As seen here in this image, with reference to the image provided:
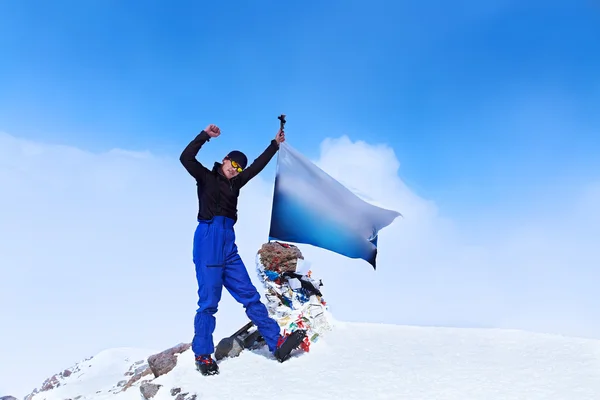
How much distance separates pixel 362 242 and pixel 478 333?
6.31 ft

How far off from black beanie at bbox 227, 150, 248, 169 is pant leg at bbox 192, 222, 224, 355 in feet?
2.52

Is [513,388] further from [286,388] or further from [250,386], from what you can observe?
[250,386]

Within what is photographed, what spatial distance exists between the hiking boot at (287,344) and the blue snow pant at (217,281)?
0.08 meters

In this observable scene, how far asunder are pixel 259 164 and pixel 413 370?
272 centimetres

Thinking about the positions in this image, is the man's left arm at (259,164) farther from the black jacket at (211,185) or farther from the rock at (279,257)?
the rock at (279,257)

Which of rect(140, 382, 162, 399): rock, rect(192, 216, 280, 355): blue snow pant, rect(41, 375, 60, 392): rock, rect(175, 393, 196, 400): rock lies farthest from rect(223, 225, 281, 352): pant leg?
rect(41, 375, 60, 392): rock

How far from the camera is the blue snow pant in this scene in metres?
5.14

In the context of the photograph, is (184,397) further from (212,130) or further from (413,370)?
(212,130)

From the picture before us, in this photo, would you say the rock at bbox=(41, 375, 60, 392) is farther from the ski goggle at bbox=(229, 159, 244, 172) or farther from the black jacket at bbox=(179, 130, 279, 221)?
the ski goggle at bbox=(229, 159, 244, 172)

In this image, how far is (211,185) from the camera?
523 cm

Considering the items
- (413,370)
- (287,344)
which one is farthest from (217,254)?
(413,370)

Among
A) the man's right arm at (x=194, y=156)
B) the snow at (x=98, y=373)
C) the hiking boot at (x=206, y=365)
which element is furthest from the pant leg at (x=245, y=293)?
the snow at (x=98, y=373)

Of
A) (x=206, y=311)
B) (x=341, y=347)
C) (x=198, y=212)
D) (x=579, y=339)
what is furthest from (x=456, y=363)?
(x=198, y=212)

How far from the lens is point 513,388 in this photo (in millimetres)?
4133
